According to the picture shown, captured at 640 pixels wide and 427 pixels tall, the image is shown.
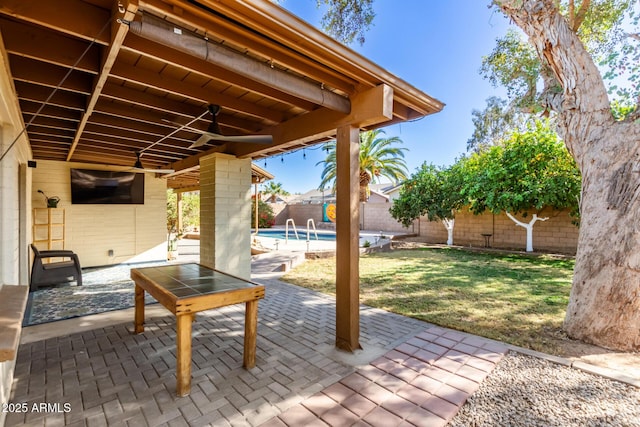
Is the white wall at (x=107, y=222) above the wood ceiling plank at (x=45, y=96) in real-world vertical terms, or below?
below

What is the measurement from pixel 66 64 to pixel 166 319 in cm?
291

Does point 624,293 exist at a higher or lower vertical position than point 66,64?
lower

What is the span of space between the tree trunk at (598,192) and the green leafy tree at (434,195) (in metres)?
6.53

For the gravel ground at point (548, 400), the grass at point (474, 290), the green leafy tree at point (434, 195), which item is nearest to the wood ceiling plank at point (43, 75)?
the gravel ground at point (548, 400)

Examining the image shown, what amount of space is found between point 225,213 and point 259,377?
10.0ft

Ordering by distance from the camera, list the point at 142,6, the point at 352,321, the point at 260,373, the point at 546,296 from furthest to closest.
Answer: the point at 546,296
the point at 352,321
the point at 260,373
the point at 142,6

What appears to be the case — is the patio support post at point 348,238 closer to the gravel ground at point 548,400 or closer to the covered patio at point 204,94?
the covered patio at point 204,94

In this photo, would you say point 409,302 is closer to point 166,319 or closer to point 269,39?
point 166,319

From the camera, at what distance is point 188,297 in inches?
85.6

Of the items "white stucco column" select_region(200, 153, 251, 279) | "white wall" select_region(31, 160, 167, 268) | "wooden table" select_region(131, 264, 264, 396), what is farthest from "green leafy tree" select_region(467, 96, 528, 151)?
"wooden table" select_region(131, 264, 264, 396)

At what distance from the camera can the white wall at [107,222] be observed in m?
6.48

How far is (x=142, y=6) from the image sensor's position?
153 centimetres

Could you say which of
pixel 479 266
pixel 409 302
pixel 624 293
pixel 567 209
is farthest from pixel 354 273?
pixel 567 209

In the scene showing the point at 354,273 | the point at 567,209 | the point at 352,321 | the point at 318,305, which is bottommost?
the point at 318,305
